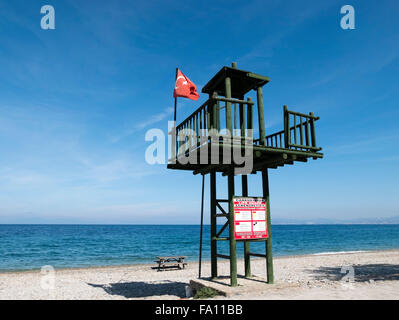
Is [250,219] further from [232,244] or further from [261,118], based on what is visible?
[261,118]

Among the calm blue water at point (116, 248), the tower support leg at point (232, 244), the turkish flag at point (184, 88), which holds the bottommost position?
the calm blue water at point (116, 248)

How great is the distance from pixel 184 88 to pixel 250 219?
4697 mm

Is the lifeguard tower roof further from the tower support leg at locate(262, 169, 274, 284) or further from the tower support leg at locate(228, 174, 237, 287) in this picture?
the tower support leg at locate(228, 174, 237, 287)

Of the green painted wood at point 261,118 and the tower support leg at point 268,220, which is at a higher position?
the green painted wood at point 261,118

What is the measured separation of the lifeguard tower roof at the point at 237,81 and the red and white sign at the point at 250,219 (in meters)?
3.70

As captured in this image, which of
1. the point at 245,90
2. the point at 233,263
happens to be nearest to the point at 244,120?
the point at 245,90

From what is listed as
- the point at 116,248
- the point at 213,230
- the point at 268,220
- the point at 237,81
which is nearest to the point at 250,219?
the point at 268,220

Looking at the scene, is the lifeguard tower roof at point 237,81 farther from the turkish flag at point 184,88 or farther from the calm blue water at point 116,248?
the calm blue water at point 116,248

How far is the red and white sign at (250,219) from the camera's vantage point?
9055mm

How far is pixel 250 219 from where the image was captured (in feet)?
30.5

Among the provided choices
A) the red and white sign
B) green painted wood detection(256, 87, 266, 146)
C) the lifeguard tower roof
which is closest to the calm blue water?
the red and white sign

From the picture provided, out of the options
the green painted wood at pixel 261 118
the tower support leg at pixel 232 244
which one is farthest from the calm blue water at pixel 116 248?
the green painted wood at pixel 261 118
